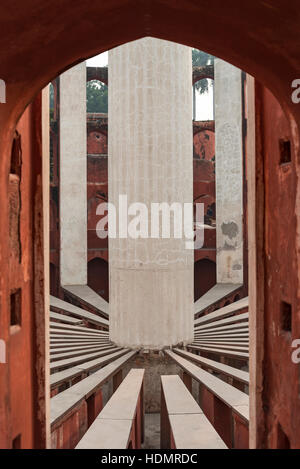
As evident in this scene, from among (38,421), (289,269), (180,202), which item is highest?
(180,202)

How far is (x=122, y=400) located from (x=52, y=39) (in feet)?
12.7

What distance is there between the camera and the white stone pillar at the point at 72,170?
1252 centimetres

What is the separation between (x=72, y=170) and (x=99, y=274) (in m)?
3.25

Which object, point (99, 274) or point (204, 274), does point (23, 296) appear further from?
point (204, 274)

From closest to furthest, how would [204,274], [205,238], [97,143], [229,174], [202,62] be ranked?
[229,174], [205,238], [204,274], [97,143], [202,62]

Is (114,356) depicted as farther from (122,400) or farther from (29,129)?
(29,129)

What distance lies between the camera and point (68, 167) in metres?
12.5

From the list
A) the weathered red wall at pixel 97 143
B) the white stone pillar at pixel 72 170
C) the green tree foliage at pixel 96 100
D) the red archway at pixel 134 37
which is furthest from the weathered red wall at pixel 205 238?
the green tree foliage at pixel 96 100

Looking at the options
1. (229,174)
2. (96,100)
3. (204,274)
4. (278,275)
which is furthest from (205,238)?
(96,100)

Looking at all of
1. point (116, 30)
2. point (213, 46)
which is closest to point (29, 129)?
point (116, 30)

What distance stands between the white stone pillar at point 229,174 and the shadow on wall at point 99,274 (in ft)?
10.7

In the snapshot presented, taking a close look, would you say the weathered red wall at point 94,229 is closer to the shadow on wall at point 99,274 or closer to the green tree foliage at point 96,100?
the shadow on wall at point 99,274

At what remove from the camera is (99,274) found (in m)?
14.1

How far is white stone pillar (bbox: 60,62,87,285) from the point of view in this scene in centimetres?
1252
